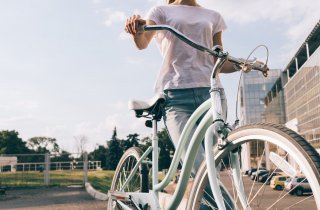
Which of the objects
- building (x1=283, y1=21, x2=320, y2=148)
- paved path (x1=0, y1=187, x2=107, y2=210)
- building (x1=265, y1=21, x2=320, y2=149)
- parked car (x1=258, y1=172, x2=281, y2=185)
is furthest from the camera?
building (x1=265, y1=21, x2=320, y2=149)

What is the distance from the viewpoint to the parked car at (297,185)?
1.38 meters

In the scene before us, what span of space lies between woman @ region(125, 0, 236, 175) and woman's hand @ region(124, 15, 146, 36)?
392mm

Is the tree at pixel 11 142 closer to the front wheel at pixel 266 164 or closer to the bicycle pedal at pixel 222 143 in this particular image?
the front wheel at pixel 266 164

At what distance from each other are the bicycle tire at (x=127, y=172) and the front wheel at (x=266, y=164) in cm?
105

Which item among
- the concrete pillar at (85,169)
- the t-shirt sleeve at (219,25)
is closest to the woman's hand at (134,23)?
the t-shirt sleeve at (219,25)

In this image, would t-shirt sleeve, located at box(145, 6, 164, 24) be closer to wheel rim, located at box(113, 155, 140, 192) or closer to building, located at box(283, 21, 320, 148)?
wheel rim, located at box(113, 155, 140, 192)

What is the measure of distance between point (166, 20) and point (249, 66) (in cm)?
73

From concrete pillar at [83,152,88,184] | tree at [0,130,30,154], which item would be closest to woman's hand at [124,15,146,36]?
concrete pillar at [83,152,88,184]

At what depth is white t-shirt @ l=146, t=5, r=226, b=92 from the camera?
2.44 metres

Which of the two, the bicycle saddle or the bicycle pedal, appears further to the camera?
the bicycle saddle

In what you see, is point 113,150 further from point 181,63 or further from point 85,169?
point 181,63

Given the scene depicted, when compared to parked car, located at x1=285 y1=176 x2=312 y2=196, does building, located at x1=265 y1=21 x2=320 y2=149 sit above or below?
above

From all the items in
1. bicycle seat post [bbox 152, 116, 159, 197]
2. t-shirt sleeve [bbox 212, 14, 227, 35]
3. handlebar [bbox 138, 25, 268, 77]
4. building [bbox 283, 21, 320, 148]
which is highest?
building [bbox 283, 21, 320, 148]

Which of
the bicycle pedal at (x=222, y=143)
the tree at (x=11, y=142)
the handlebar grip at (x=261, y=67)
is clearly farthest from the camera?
the tree at (x=11, y=142)
